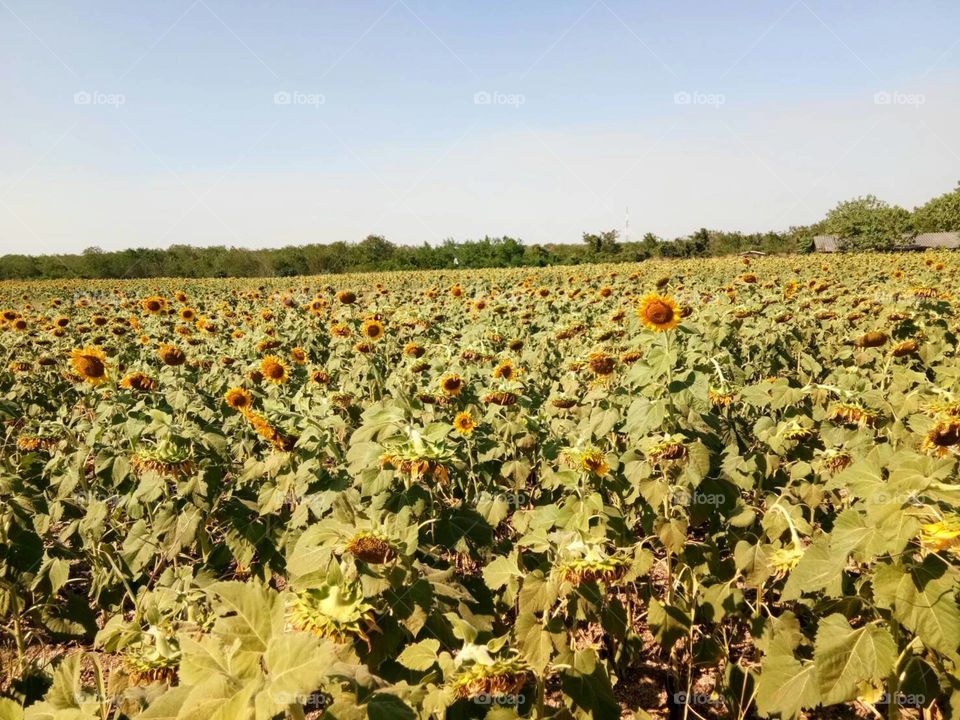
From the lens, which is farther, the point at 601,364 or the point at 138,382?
the point at 138,382

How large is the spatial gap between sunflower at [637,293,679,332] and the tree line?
146ft

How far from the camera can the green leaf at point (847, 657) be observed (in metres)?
1.72

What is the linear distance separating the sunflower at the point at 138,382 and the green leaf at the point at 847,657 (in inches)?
191

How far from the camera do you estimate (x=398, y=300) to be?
49.0 ft

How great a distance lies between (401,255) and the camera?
5169cm

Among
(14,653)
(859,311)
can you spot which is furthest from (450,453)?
(859,311)

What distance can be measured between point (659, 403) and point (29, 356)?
31.2ft

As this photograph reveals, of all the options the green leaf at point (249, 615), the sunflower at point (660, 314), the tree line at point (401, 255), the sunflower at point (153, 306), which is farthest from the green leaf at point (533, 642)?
the tree line at point (401, 255)

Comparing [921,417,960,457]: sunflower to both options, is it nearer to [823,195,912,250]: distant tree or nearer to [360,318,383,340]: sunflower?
[360,318,383,340]: sunflower

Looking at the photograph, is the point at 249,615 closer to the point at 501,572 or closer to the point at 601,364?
the point at 501,572

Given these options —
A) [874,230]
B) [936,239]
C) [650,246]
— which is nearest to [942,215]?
[936,239]

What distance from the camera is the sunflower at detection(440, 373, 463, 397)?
4098mm

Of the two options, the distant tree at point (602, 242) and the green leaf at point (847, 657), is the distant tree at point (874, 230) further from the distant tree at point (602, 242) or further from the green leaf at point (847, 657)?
the green leaf at point (847, 657)

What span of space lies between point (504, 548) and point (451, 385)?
130 centimetres
